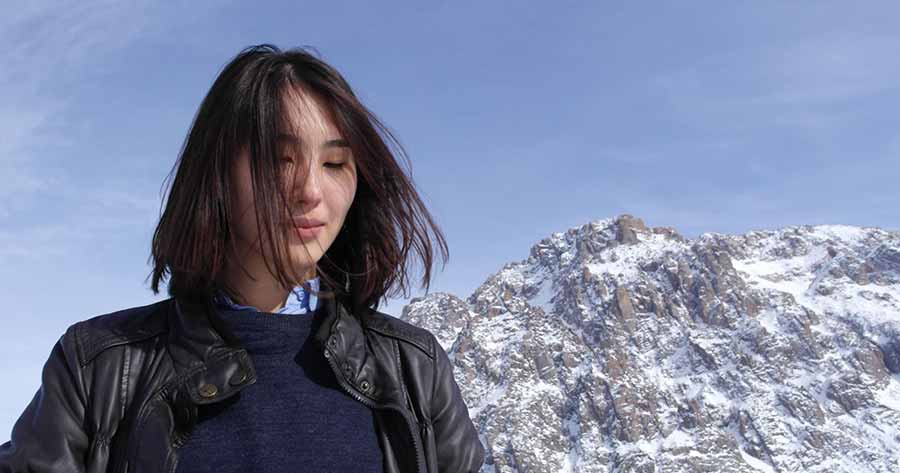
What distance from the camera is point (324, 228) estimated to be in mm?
3361

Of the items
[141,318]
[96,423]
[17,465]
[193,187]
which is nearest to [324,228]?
[193,187]

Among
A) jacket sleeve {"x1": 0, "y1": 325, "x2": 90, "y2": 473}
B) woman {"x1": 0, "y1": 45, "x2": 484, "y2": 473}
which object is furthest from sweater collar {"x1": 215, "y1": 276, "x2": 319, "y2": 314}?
jacket sleeve {"x1": 0, "y1": 325, "x2": 90, "y2": 473}

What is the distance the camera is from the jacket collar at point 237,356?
10.3 feet

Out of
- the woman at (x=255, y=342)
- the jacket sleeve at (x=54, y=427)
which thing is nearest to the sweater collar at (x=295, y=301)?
the woman at (x=255, y=342)

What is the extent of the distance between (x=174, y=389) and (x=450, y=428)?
0.99 metres

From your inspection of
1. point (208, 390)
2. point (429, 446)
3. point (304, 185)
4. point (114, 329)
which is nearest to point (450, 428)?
point (429, 446)

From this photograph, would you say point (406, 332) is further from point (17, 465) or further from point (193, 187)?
point (17, 465)

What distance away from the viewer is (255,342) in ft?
10.8

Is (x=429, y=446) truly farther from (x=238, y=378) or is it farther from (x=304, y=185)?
(x=304, y=185)

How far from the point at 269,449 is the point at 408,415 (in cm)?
49

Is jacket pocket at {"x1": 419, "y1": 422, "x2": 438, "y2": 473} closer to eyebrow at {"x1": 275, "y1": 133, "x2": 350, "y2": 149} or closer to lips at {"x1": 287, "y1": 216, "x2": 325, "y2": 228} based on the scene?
lips at {"x1": 287, "y1": 216, "x2": 325, "y2": 228}

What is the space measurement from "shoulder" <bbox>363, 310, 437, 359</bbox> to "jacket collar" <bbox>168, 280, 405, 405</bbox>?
0.04 metres

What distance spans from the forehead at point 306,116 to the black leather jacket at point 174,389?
1.97 feet

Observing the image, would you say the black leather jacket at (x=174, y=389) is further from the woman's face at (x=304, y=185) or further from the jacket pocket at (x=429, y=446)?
the woman's face at (x=304, y=185)
